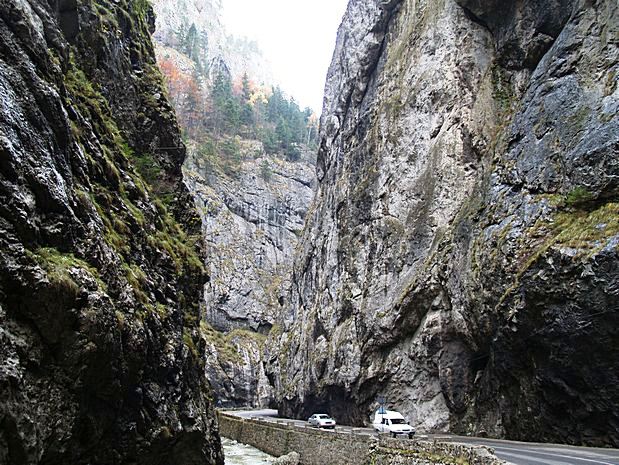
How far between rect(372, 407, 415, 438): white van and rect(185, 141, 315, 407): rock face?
40.0 metres

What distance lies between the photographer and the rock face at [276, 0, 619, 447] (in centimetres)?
2142

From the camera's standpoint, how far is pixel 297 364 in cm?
5219

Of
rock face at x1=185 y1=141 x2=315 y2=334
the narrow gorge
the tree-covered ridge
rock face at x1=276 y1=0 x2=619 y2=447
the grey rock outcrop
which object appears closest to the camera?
the narrow gorge

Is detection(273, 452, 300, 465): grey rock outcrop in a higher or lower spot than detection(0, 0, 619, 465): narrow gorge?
lower

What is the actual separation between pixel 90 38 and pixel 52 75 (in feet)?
24.9

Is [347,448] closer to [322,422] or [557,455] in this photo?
[557,455]

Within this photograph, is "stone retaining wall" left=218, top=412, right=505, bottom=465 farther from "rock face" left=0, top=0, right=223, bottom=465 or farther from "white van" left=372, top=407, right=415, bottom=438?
"rock face" left=0, top=0, right=223, bottom=465

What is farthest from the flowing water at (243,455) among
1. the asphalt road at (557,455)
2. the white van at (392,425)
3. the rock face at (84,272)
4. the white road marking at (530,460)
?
the white road marking at (530,460)

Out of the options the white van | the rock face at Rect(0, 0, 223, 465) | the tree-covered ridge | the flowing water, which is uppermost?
the tree-covered ridge

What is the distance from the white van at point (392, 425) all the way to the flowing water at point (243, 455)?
7091 mm

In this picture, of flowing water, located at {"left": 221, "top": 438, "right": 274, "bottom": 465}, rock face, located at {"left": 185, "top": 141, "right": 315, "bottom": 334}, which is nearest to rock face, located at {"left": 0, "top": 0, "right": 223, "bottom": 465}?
flowing water, located at {"left": 221, "top": 438, "right": 274, "bottom": 465}

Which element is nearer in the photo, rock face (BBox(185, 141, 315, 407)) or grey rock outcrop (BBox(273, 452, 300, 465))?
grey rock outcrop (BBox(273, 452, 300, 465))

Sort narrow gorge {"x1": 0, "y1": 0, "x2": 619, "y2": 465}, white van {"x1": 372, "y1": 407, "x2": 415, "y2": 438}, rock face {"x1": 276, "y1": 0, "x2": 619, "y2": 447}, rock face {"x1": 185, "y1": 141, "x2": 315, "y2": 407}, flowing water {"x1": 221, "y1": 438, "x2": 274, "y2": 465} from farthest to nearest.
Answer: rock face {"x1": 185, "y1": 141, "x2": 315, "y2": 407}
flowing water {"x1": 221, "y1": 438, "x2": 274, "y2": 465}
white van {"x1": 372, "y1": 407, "x2": 415, "y2": 438}
rock face {"x1": 276, "y1": 0, "x2": 619, "y2": 447}
narrow gorge {"x1": 0, "y1": 0, "x2": 619, "y2": 465}

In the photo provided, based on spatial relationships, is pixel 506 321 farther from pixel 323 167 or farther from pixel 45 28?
pixel 323 167
